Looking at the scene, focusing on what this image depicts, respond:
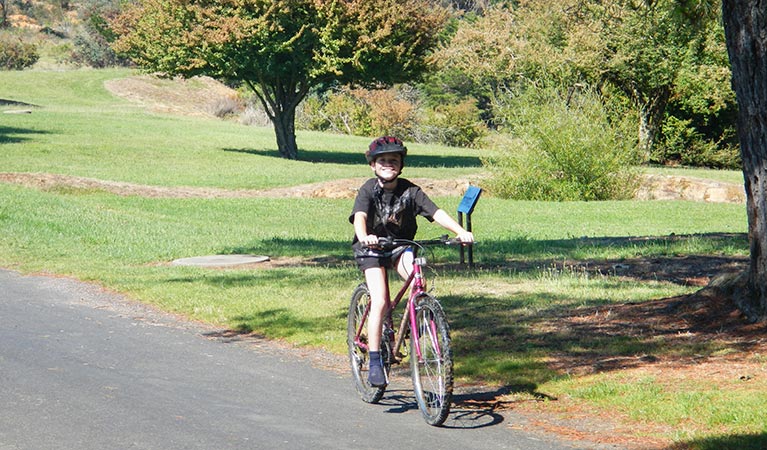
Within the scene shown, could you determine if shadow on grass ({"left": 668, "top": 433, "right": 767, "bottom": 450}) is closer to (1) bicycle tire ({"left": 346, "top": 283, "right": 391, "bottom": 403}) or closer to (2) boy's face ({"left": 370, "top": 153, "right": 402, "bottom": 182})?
(1) bicycle tire ({"left": 346, "top": 283, "right": 391, "bottom": 403})

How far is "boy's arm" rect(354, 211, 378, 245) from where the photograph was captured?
7188 mm

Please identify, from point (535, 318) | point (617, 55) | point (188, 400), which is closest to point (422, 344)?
point (188, 400)

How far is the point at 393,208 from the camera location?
762 cm

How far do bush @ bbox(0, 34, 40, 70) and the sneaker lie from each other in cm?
8019

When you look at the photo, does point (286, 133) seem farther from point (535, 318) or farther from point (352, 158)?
point (535, 318)

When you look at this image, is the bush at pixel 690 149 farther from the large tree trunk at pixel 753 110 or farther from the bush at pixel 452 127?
the large tree trunk at pixel 753 110

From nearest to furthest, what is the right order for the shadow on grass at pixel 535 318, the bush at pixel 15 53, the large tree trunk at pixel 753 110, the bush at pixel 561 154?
the shadow on grass at pixel 535 318 → the large tree trunk at pixel 753 110 → the bush at pixel 561 154 → the bush at pixel 15 53

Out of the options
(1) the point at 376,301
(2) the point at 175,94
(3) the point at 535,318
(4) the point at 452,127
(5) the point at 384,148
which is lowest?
(3) the point at 535,318

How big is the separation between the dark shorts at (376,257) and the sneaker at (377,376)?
2.22ft

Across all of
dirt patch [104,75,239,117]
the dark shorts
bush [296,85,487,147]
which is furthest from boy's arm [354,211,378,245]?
dirt patch [104,75,239,117]

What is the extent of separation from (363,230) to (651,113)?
42137mm

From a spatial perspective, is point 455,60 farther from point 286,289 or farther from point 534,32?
point 286,289

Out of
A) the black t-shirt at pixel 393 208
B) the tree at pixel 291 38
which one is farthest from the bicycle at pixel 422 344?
the tree at pixel 291 38

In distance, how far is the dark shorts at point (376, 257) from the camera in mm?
7477
